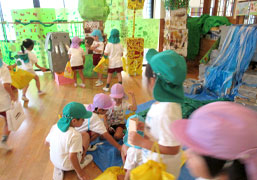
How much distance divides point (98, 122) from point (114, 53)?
2.32m

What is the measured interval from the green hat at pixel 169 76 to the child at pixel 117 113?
4.03 ft

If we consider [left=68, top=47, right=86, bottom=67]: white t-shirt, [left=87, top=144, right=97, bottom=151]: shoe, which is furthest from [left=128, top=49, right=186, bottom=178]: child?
[left=68, top=47, right=86, bottom=67]: white t-shirt

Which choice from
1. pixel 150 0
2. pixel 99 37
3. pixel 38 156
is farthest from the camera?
pixel 150 0

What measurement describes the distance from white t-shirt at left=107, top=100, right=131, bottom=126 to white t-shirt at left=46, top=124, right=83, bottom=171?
751 mm

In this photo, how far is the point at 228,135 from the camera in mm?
683

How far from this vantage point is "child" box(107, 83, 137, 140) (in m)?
2.38

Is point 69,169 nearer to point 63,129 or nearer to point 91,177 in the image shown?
point 91,177

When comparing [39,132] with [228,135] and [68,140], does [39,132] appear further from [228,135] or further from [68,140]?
[228,135]

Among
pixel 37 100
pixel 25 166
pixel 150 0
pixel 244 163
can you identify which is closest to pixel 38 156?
pixel 25 166

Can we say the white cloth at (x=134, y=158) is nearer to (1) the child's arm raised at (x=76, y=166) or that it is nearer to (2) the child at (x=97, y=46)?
(1) the child's arm raised at (x=76, y=166)

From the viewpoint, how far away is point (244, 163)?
0.74 m

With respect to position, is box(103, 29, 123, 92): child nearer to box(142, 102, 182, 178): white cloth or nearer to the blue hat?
the blue hat

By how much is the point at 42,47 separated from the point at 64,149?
407 centimetres

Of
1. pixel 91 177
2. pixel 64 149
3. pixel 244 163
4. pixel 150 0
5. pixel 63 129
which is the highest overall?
pixel 150 0
